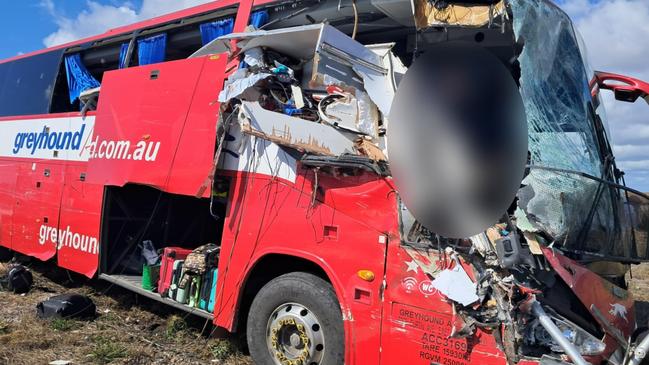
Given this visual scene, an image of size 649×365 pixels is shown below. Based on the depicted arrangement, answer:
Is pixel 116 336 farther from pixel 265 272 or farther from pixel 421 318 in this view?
pixel 421 318

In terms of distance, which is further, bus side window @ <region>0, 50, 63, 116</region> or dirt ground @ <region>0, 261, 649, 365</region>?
bus side window @ <region>0, 50, 63, 116</region>

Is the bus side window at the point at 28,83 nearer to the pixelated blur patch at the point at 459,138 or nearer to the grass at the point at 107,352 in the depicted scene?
the grass at the point at 107,352

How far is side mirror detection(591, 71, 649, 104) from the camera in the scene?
5.05m

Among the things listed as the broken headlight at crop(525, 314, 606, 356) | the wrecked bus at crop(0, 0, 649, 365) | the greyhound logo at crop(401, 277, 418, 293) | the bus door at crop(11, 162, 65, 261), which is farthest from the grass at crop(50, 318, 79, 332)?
the broken headlight at crop(525, 314, 606, 356)

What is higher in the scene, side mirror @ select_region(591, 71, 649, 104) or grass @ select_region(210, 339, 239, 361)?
side mirror @ select_region(591, 71, 649, 104)

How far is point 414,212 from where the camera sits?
2449mm

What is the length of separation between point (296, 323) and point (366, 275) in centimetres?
79

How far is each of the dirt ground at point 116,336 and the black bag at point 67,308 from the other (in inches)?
4.2

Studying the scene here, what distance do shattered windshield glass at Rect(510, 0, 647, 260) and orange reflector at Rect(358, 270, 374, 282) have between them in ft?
3.88

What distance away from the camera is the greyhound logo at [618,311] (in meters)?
3.68

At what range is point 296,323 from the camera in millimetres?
4305

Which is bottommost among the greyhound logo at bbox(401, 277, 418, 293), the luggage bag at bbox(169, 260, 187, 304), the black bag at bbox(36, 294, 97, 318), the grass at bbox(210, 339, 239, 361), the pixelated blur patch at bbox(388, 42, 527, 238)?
the grass at bbox(210, 339, 239, 361)

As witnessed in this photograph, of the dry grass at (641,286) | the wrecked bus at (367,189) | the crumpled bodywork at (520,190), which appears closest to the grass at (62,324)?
the wrecked bus at (367,189)

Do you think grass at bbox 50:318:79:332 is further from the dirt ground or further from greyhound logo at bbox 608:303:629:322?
greyhound logo at bbox 608:303:629:322
